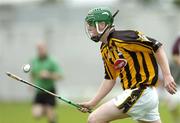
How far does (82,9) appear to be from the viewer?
30922mm

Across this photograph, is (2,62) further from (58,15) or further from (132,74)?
(132,74)

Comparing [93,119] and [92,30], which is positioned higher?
[92,30]

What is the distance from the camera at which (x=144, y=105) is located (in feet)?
31.7

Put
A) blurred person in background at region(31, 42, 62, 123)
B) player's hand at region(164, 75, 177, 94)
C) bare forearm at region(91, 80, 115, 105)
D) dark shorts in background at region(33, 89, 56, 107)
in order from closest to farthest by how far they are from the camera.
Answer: player's hand at region(164, 75, 177, 94) → bare forearm at region(91, 80, 115, 105) → blurred person in background at region(31, 42, 62, 123) → dark shorts in background at region(33, 89, 56, 107)

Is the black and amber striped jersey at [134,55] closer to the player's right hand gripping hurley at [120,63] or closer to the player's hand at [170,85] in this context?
the player's right hand gripping hurley at [120,63]

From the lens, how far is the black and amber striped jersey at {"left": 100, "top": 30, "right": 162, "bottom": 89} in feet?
31.5

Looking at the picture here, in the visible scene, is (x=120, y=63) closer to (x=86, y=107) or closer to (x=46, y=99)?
(x=86, y=107)

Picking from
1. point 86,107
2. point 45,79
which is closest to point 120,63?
point 86,107

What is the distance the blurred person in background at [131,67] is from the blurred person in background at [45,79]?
747 cm

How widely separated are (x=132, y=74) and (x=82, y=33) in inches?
850

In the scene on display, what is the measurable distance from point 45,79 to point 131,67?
7818 millimetres

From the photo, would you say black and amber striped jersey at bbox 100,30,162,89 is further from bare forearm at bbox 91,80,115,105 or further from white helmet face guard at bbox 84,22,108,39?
bare forearm at bbox 91,80,115,105

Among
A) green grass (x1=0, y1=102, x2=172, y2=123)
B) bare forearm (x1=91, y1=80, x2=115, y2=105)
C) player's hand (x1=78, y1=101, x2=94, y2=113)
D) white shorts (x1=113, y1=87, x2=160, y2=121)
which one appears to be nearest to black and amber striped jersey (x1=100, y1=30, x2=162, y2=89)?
white shorts (x1=113, y1=87, x2=160, y2=121)

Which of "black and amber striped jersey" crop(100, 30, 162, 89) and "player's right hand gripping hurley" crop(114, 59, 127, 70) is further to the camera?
"player's right hand gripping hurley" crop(114, 59, 127, 70)
